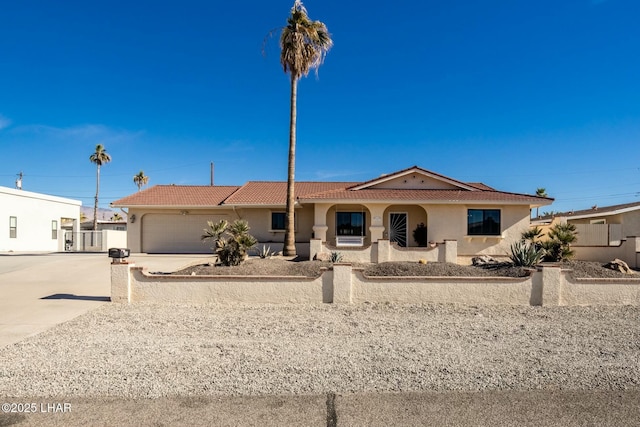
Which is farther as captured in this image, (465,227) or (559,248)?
(465,227)

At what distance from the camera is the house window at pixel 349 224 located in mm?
20719

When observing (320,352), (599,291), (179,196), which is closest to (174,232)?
(179,196)

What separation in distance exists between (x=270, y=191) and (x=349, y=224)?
649 cm

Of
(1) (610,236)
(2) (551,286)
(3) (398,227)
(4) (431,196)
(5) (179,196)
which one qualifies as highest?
(5) (179,196)

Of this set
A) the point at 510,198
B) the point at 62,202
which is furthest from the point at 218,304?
the point at 62,202

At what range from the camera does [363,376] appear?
5047mm

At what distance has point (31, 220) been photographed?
95.8 feet

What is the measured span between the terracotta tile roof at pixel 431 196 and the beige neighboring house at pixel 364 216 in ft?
0.16

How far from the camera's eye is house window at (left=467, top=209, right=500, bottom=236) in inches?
758

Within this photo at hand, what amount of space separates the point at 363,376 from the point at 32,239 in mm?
32565

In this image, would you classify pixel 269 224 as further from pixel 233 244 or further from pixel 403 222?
pixel 233 244

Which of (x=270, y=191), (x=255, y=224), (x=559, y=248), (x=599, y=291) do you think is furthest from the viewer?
(x=270, y=191)

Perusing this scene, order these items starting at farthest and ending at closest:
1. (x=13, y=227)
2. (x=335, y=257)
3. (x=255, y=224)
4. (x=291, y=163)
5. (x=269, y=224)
A: (x=13, y=227)
(x=255, y=224)
(x=269, y=224)
(x=291, y=163)
(x=335, y=257)

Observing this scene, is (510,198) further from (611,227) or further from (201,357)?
(201,357)
